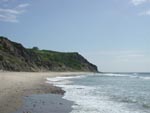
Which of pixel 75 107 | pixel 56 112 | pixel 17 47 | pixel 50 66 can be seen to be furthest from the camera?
pixel 50 66

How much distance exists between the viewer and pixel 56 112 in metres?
16.4

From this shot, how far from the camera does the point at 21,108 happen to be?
17.0 meters

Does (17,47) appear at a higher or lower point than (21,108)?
higher

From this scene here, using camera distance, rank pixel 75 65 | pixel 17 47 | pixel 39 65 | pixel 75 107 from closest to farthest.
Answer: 1. pixel 75 107
2. pixel 17 47
3. pixel 39 65
4. pixel 75 65

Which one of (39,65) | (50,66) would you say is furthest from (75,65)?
(39,65)

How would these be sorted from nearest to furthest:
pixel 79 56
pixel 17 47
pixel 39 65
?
pixel 17 47 < pixel 39 65 < pixel 79 56

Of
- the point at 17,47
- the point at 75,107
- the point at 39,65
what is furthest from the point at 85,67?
the point at 75,107

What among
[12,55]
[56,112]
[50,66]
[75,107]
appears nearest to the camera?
[56,112]

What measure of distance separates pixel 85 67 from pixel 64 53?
20585mm

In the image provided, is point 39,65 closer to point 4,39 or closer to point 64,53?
point 4,39

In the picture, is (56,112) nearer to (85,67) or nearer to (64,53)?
(85,67)

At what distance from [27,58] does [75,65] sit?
6729cm

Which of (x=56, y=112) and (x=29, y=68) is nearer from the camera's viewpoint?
(x=56, y=112)

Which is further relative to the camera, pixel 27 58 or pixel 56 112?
pixel 27 58
